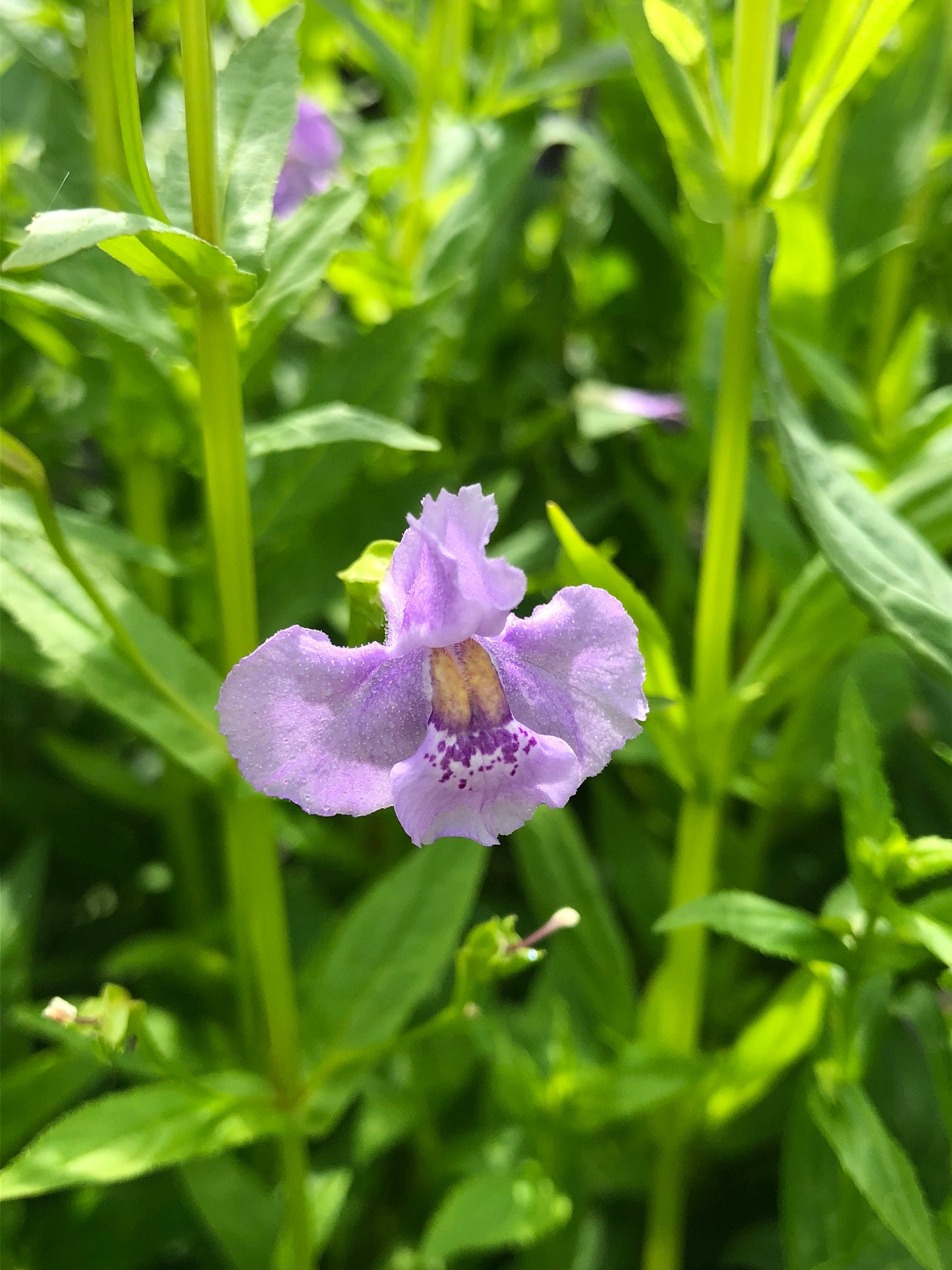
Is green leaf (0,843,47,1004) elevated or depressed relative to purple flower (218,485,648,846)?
depressed

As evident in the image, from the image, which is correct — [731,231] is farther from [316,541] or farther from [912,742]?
[912,742]

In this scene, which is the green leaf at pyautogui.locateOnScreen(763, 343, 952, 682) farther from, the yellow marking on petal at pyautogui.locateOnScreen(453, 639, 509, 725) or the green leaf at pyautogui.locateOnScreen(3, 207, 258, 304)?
the green leaf at pyautogui.locateOnScreen(3, 207, 258, 304)

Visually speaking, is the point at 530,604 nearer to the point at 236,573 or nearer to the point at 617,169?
the point at 236,573

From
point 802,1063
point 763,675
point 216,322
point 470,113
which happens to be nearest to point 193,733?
point 216,322

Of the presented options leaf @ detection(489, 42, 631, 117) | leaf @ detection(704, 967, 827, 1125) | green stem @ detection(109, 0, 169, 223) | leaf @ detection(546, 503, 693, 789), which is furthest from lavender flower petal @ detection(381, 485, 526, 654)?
leaf @ detection(489, 42, 631, 117)

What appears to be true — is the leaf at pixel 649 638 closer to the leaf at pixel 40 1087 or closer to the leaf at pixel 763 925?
the leaf at pixel 763 925

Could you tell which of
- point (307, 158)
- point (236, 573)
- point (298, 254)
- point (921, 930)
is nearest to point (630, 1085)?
point (921, 930)
